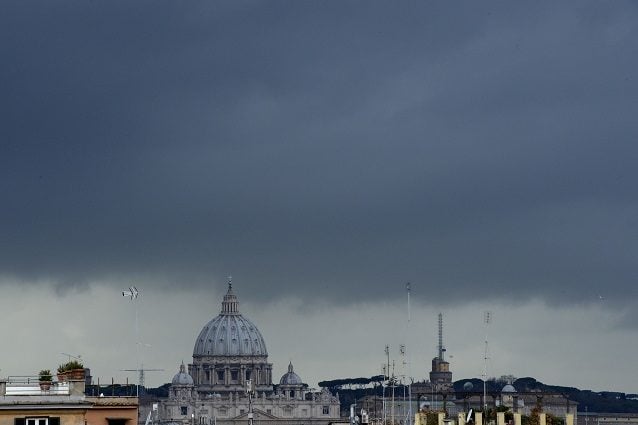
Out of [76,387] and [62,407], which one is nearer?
[62,407]

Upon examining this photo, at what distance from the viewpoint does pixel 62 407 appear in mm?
46219

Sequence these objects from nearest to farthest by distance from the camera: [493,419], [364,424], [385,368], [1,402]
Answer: [1,402], [364,424], [493,419], [385,368]

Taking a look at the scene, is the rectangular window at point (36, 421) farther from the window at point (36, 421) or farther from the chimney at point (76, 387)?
the chimney at point (76, 387)

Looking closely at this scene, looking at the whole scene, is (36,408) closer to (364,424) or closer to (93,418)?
(93,418)

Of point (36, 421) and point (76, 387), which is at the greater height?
point (76, 387)

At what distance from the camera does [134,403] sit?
1869 inches

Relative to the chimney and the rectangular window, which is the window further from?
the chimney

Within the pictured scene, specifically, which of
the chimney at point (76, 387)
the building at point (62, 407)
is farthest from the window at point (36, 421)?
the chimney at point (76, 387)

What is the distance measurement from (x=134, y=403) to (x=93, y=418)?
2.91 feet

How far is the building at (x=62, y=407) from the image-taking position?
4566 centimetres

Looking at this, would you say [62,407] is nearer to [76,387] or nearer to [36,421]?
[36,421]

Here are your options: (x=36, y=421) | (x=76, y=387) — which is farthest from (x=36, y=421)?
(x=76, y=387)

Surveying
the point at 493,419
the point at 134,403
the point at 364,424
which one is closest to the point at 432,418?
the point at 493,419

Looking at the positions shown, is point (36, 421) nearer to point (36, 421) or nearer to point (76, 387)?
point (36, 421)
